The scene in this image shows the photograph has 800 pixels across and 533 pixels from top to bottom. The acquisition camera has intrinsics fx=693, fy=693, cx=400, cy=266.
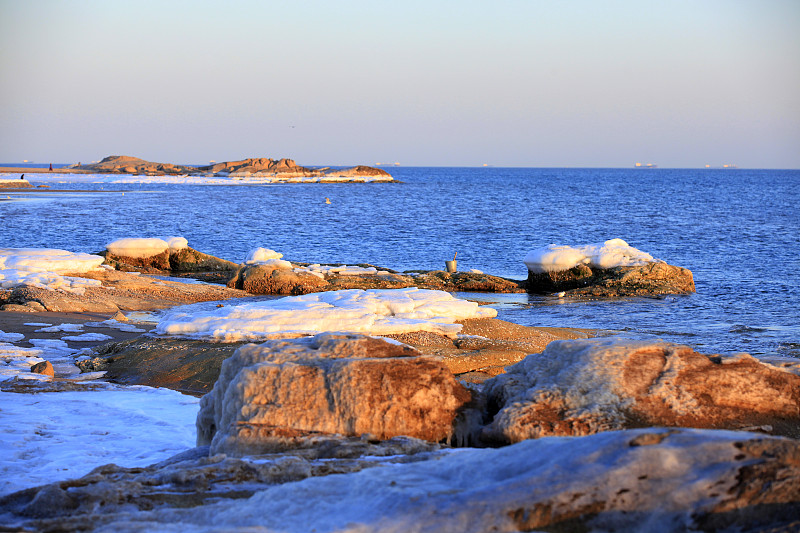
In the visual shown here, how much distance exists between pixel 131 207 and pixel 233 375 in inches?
2142

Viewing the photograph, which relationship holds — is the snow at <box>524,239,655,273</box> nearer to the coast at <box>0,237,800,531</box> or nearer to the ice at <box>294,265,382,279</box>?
the ice at <box>294,265,382,279</box>

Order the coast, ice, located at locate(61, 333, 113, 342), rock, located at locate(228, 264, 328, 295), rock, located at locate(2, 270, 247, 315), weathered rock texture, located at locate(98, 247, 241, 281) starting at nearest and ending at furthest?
the coast → ice, located at locate(61, 333, 113, 342) → rock, located at locate(2, 270, 247, 315) → rock, located at locate(228, 264, 328, 295) → weathered rock texture, located at locate(98, 247, 241, 281)

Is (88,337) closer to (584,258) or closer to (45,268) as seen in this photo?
(45,268)

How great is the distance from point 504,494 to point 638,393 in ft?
7.92

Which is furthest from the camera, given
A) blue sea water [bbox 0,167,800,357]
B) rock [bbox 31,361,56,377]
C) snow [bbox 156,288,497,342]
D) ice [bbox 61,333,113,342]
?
blue sea water [bbox 0,167,800,357]

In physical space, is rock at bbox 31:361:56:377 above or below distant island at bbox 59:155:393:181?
below

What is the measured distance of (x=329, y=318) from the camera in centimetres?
1057

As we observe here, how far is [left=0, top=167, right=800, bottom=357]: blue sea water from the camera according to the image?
1706cm

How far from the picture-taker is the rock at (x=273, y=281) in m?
18.6

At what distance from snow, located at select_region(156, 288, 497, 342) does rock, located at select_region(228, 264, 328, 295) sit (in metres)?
6.29

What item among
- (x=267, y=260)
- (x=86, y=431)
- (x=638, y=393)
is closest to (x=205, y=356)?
(x=86, y=431)

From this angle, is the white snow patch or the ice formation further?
the white snow patch

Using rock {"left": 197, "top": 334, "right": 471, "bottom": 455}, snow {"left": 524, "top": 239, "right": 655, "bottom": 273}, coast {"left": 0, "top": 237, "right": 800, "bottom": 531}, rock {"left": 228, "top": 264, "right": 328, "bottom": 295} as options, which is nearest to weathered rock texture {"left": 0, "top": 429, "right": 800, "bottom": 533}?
coast {"left": 0, "top": 237, "right": 800, "bottom": 531}

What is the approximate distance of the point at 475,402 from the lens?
5711 mm
